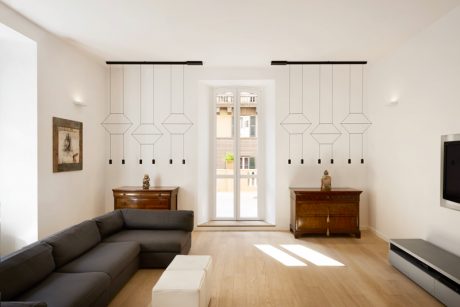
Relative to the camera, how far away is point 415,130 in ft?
14.2

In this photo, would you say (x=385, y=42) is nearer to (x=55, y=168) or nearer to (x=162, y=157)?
(x=162, y=157)

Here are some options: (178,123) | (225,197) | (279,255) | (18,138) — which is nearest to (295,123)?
(225,197)

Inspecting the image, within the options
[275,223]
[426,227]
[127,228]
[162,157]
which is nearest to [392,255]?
[426,227]

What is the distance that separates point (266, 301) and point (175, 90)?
422 cm

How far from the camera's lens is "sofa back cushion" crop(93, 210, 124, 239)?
387cm

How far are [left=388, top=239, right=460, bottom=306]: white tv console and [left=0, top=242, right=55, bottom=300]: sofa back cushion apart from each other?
3.58 meters

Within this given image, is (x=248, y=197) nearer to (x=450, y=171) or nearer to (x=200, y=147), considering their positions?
(x=200, y=147)

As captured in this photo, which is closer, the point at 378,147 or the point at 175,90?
the point at 378,147

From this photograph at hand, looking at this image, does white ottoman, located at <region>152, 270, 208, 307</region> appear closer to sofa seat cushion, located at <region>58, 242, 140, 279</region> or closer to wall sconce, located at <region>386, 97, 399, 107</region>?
sofa seat cushion, located at <region>58, 242, 140, 279</region>

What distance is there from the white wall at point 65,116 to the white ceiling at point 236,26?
0.23 meters

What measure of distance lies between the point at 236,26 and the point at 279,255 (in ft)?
10.6

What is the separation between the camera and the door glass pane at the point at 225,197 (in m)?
6.59

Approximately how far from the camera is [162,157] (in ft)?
19.8

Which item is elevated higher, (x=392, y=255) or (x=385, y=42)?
(x=385, y=42)
